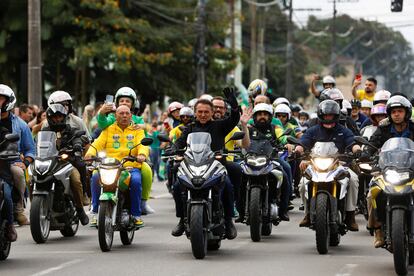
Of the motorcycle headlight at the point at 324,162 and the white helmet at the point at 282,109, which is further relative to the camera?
the white helmet at the point at 282,109

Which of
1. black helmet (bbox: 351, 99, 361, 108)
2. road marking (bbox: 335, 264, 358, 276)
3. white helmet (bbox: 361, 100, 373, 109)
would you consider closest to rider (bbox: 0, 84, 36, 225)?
road marking (bbox: 335, 264, 358, 276)

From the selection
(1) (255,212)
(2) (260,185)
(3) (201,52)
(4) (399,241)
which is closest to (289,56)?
(3) (201,52)

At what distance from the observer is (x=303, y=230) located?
704 inches

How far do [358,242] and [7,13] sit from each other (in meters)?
27.9

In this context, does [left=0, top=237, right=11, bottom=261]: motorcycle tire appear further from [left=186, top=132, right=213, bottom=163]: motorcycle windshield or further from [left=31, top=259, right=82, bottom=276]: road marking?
[left=186, top=132, right=213, bottom=163]: motorcycle windshield

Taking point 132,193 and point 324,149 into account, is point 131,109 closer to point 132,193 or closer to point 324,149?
point 132,193

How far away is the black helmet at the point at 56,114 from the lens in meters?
15.8

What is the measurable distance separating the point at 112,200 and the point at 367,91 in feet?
32.7

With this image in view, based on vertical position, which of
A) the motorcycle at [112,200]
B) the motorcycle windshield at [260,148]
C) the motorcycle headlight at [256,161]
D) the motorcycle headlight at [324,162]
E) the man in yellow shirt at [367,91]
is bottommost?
the motorcycle at [112,200]

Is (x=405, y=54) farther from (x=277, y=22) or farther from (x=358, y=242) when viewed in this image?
(x=358, y=242)

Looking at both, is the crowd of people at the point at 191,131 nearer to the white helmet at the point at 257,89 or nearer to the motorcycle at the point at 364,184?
the motorcycle at the point at 364,184

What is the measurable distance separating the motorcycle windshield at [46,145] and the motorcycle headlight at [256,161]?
2.47 m

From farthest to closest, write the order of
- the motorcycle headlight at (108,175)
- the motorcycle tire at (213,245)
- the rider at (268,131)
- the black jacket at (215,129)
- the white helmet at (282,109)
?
1. the white helmet at (282,109)
2. the rider at (268,131)
3. the motorcycle tire at (213,245)
4. the black jacket at (215,129)
5. the motorcycle headlight at (108,175)

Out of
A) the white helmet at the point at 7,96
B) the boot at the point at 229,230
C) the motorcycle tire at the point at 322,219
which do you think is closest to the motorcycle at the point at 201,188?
the boot at the point at 229,230
